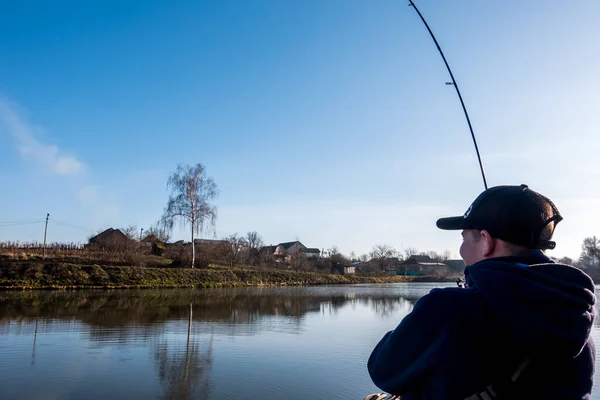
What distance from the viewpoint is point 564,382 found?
1641 millimetres

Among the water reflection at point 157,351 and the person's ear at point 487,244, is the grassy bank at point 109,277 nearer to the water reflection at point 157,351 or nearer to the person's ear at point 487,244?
the water reflection at point 157,351

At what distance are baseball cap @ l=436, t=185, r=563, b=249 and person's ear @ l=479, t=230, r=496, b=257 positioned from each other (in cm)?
2

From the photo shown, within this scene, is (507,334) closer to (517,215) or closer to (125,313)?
(517,215)

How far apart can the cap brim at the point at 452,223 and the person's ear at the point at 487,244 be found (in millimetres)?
116

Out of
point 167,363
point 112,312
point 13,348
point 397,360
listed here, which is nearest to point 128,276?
point 112,312

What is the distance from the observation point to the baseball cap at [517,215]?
1.81 m

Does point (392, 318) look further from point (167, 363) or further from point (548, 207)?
point (548, 207)

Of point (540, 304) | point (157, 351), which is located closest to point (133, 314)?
point (157, 351)

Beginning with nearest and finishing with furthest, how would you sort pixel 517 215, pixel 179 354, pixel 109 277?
pixel 517 215 < pixel 179 354 < pixel 109 277

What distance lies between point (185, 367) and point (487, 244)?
818cm

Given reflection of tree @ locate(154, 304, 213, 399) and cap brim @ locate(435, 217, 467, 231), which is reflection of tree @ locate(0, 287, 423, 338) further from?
cap brim @ locate(435, 217, 467, 231)

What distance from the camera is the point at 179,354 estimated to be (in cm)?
993

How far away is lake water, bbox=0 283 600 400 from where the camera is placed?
7.38 metres

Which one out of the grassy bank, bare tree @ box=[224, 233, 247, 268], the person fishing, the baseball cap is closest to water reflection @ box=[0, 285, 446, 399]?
the person fishing
